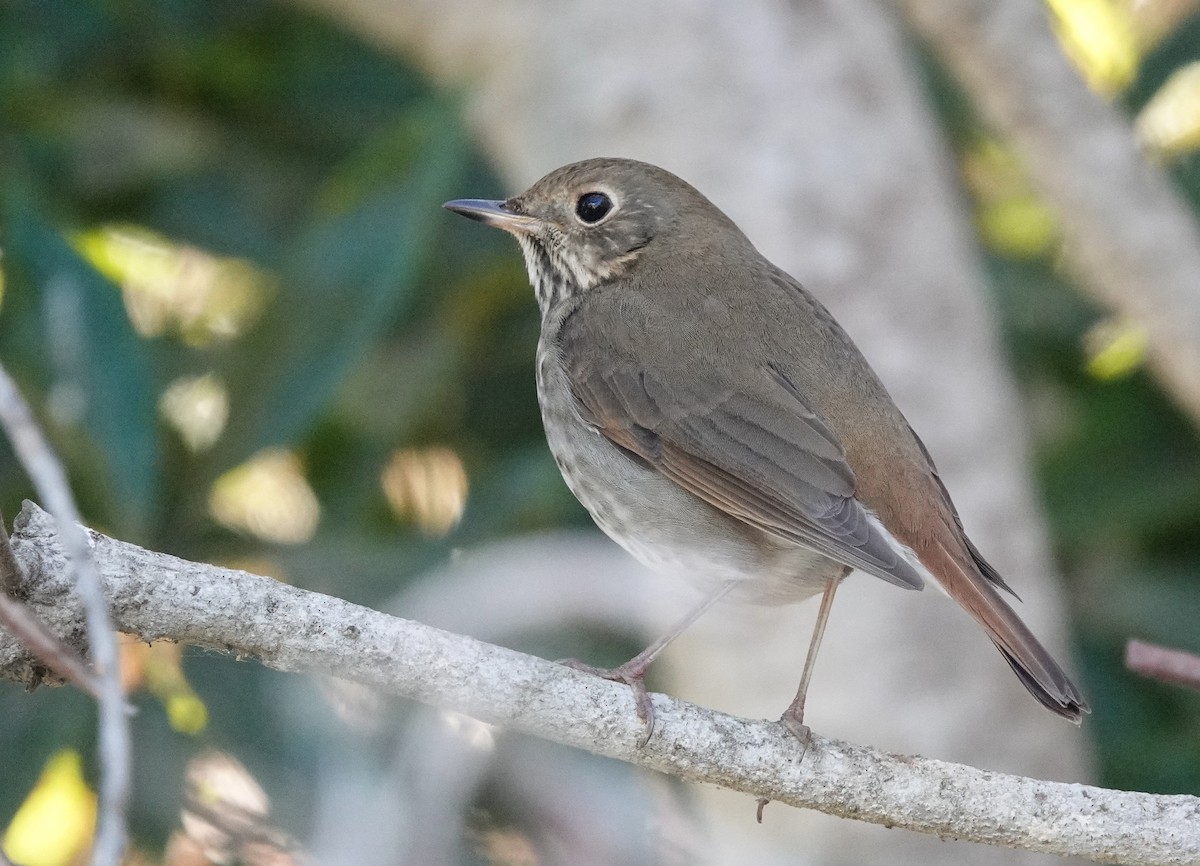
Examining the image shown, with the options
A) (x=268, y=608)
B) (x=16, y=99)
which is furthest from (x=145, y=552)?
(x=16, y=99)

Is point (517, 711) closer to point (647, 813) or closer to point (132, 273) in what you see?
point (647, 813)

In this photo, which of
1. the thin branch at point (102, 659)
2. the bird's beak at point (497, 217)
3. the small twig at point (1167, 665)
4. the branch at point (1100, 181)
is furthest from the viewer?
the branch at point (1100, 181)

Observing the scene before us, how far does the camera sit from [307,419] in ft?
15.5

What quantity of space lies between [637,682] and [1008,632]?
0.72m

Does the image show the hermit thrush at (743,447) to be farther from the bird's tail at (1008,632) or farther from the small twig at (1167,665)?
the small twig at (1167,665)

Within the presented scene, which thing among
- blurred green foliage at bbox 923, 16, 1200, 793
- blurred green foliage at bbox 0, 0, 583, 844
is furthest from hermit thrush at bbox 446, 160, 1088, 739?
blurred green foliage at bbox 923, 16, 1200, 793

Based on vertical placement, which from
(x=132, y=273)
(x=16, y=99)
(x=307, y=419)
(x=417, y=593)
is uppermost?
(x=16, y=99)

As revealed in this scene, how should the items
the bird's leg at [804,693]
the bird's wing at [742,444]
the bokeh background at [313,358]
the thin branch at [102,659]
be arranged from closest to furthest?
the thin branch at [102,659] → the bird's leg at [804,693] → the bird's wing at [742,444] → the bokeh background at [313,358]

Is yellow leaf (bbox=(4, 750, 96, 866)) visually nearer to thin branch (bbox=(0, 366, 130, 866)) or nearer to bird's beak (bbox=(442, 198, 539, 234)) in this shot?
bird's beak (bbox=(442, 198, 539, 234))

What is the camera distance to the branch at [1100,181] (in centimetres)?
485

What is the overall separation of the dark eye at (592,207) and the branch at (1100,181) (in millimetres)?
1545

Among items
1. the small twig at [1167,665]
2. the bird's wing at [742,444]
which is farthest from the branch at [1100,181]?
the small twig at [1167,665]

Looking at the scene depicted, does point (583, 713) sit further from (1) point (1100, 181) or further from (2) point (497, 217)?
(1) point (1100, 181)

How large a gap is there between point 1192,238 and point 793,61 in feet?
4.40
